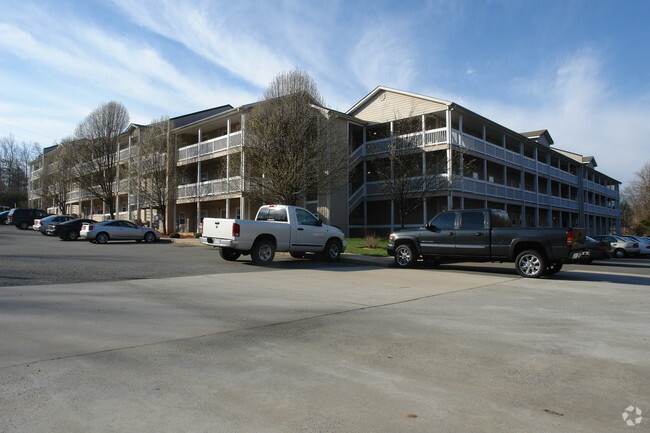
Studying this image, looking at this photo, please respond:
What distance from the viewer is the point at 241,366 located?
4445 millimetres

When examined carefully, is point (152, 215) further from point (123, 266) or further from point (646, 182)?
point (646, 182)

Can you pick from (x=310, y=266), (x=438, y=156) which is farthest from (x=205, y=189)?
(x=310, y=266)

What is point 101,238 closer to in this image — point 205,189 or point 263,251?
point 205,189

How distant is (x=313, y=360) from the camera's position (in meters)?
4.72

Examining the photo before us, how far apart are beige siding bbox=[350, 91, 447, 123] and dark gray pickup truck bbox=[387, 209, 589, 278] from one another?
1398 centimetres

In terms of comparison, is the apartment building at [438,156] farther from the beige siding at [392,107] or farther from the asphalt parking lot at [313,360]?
the asphalt parking lot at [313,360]

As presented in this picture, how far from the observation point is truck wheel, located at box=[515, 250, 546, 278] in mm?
12688

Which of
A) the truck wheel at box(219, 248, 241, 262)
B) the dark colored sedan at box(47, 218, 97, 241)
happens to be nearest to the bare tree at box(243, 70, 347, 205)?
the truck wheel at box(219, 248, 241, 262)

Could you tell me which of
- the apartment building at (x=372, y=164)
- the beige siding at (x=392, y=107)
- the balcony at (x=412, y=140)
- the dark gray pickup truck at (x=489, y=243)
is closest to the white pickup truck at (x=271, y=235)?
the dark gray pickup truck at (x=489, y=243)

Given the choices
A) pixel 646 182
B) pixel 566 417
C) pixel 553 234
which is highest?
pixel 646 182

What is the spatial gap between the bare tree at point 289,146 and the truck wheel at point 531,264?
11740mm

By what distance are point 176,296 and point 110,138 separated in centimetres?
3338

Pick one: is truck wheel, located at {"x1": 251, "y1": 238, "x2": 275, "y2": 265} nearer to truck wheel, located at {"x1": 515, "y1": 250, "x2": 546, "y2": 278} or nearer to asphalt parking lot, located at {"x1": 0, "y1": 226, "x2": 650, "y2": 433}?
asphalt parking lot, located at {"x1": 0, "y1": 226, "x2": 650, "y2": 433}

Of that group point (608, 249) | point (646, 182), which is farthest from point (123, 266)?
point (646, 182)
